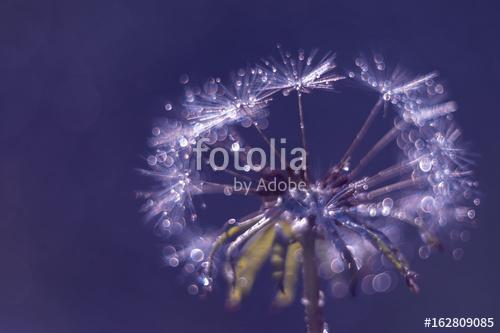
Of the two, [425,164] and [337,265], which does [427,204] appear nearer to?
[425,164]

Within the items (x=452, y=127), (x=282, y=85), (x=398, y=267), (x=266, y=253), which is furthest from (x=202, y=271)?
(x=452, y=127)

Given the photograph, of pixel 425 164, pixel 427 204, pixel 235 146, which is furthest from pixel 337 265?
pixel 425 164

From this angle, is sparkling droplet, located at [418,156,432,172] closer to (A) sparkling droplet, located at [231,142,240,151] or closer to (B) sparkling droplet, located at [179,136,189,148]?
(A) sparkling droplet, located at [231,142,240,151]

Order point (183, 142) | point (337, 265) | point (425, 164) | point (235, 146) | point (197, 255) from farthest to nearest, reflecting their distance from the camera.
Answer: point (183, 142) → point (425, 164) → point (235, 146) → point (197, 255) → point (337, 265)

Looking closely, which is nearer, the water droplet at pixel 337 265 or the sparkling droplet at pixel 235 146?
the water droplet at pixel 337 265

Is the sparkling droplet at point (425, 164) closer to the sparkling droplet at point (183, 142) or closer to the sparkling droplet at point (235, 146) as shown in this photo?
the sparkling droplet at point (235, 146)

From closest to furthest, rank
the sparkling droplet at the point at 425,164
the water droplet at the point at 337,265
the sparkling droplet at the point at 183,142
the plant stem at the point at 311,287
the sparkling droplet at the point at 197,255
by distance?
the plant stem at the point at 311,287
the water droplet at the point at 337,265
the sparkling droplet at the point at 197,255
the sparkling droplet at the point at 425,164
the sparkling droplet at the point at 183,142

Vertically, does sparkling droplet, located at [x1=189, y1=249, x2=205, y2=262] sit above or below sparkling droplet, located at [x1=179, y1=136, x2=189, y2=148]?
below

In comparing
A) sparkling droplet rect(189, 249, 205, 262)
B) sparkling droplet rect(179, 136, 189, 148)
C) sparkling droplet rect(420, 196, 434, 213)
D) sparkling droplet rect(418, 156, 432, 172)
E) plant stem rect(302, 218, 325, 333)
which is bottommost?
plant stem rect(302, 218, 325, 333)
